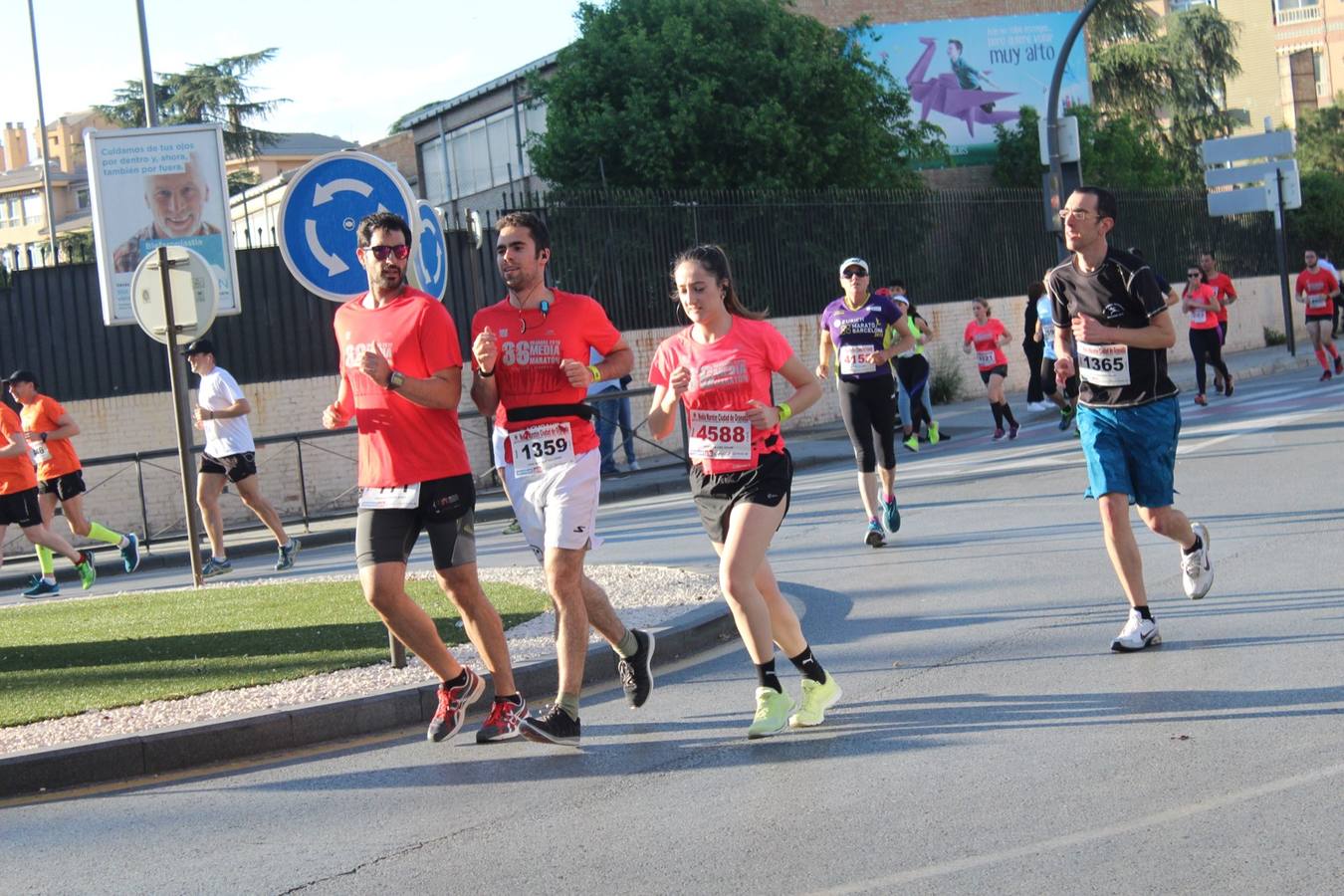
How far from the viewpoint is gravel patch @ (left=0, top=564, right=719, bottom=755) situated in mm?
6656

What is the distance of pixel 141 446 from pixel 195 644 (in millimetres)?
11048

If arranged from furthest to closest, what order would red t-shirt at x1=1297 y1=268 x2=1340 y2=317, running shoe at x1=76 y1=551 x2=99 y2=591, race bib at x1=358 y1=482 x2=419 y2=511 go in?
red t-shirt at x1=1297 y1=268 x2=1340 y2=317, running shoe at x1=76 y1=551 x2=99 y2=591, race bib at x1=358 y1=482 x2=419 y2=511

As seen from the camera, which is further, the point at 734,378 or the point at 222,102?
the point at 222,102

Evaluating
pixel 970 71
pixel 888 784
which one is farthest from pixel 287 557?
pixel 970 71

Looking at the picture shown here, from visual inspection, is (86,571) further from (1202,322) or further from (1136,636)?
(1202,322)

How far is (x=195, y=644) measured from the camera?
884 cm

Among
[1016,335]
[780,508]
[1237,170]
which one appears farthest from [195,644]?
[1237,170]

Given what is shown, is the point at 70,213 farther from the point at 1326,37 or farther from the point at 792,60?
the point at 792,60

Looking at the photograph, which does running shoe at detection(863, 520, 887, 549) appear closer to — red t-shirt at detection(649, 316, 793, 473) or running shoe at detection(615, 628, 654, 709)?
running shoe at detection(615, 628, 654, 709)

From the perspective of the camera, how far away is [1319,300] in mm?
22453

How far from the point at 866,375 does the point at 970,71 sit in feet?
97.5

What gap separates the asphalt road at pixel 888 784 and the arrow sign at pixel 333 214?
2.39m

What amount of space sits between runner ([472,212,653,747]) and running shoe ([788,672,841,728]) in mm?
869

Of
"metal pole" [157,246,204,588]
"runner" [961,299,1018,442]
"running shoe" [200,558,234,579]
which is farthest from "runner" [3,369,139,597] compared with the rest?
"runner" [961,299,1018,442]
